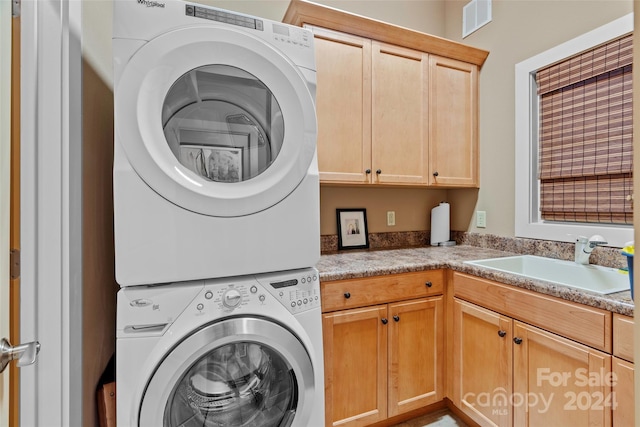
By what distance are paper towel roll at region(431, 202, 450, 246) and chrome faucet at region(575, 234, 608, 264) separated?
82 cm

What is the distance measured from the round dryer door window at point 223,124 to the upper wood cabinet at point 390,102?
0.67 metres

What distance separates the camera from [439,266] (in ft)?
5.65

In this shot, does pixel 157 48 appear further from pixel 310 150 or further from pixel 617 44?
pixel 617 44

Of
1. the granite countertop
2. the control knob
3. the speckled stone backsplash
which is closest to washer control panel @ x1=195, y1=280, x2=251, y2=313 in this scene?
the control knob

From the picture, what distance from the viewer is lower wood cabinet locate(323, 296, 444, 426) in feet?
4.96

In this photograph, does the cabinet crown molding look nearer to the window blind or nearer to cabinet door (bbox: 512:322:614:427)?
the window blind

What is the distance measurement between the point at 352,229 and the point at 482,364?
1.06 meters

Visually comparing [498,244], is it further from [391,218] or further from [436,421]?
[436,421]

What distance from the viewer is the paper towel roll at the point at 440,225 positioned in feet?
7.73

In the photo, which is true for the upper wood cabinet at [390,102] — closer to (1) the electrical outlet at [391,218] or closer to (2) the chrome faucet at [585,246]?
(1) the electrical outlet at [391,218]
